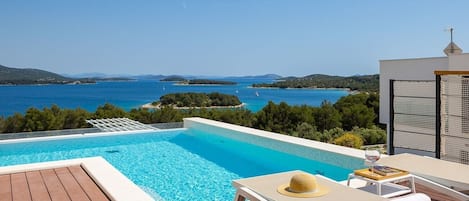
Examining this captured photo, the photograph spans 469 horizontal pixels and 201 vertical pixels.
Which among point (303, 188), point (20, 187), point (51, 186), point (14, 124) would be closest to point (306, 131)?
point (14, 124)

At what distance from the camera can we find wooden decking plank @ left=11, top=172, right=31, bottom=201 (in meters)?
3.73

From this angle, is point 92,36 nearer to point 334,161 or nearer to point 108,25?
point 108,25

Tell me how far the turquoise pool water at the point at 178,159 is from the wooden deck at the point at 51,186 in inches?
34.5

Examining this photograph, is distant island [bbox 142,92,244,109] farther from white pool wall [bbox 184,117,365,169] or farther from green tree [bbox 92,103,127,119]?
white pool wall [bbox 184,117,365,169]

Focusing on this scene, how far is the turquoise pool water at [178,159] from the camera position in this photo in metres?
5.52

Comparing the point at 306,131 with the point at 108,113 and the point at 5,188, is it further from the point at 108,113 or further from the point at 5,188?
the point at 5,188

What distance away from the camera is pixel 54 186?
4125 mm

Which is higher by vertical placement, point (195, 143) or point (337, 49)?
point (337, 49)

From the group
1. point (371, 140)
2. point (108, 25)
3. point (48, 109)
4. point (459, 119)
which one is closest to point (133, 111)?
point (48, 109)

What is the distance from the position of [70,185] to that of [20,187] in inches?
20.5

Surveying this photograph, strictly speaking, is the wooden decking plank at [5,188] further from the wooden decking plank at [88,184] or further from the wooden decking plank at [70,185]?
the wooden decking plank at [88,184]

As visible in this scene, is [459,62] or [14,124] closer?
[459,62]

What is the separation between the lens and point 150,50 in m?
37.8

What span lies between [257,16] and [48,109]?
614 inches
